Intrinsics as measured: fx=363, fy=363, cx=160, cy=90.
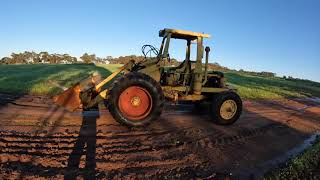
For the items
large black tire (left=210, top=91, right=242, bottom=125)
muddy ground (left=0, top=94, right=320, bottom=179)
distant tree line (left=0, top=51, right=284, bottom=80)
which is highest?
distant tree line (left=0, top=51, right=284, bottom=80)

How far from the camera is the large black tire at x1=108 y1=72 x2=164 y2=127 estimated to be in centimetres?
859

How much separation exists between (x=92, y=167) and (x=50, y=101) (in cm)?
771

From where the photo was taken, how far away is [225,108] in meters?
10.3

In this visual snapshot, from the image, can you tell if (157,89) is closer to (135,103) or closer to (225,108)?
(135,103)

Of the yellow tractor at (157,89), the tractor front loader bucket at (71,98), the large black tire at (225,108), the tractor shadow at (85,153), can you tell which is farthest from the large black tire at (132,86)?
the large black tire at (225,108)

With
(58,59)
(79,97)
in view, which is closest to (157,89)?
(79,97)

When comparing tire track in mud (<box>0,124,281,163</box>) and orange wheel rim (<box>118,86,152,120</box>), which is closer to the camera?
tire track in mud (<box>0,124,281,163</box>)

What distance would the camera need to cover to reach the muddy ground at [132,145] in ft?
18.5

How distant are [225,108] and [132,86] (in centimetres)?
301

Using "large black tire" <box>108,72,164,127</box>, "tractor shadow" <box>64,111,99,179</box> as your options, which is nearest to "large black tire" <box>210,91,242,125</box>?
"large black tire" <box>108,72,164,127</box>

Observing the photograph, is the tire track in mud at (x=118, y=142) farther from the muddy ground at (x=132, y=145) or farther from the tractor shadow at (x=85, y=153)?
the tractor shadow at (x=85, y=153)

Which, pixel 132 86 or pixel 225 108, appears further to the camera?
pixel 225 108

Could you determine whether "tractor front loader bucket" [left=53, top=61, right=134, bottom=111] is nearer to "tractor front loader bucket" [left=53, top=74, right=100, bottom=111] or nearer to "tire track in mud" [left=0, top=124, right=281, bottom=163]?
"tractor front loader bucket" [left=53, top=74, right=100, bottom=111]

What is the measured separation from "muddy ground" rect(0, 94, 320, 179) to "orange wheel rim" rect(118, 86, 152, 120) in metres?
0.38
